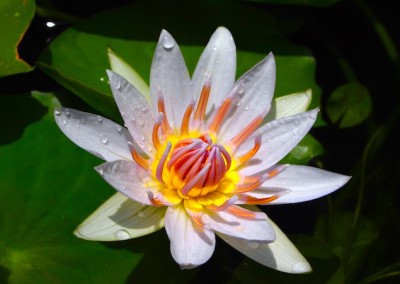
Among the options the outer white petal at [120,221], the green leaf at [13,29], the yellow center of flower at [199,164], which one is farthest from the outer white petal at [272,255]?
the green leaf at [13,29]

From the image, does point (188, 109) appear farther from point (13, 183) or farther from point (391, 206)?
point (391, 206)

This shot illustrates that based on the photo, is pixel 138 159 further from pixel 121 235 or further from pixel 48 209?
pixel 48 209

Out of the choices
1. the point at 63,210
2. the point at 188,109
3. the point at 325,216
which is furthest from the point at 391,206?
the point at 63,210

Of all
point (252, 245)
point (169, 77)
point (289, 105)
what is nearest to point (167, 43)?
point (169, 77)

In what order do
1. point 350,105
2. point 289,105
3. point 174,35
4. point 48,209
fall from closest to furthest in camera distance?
1. point 48,209
2. point 289,105
3. point 174,35
4. point 350,105

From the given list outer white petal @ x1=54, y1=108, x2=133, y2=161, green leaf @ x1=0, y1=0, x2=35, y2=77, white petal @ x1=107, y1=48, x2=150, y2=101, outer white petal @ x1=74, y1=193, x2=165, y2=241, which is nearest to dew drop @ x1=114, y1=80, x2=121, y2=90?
outer white petal @ x1=54, y1=108, x2=133, y2=161

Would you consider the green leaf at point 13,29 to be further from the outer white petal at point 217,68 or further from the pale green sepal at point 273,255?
the pale green sepal at point 273,255
